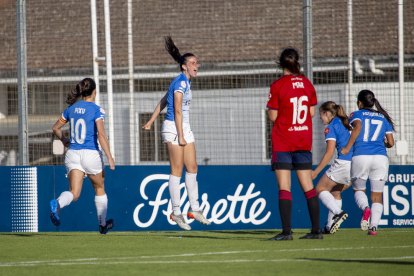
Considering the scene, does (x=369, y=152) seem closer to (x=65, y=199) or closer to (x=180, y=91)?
(x=180, y=91)

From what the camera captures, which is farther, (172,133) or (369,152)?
(369,152)

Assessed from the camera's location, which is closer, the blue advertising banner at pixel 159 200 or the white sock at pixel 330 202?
the white sock at pixel 330 202

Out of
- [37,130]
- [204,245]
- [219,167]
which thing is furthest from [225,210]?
[37,130]

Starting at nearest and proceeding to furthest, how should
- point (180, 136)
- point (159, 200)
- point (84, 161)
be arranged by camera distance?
point (180, 136) → point (84, 161) → point (159, 200)

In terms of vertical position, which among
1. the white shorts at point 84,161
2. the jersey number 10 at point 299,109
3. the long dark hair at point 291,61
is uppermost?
the long dark hair at point 291,61

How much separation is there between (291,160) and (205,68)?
7.49 metres

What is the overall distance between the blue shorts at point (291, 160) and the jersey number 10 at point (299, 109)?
340mm

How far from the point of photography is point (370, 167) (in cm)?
735

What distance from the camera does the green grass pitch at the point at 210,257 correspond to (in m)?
4.36

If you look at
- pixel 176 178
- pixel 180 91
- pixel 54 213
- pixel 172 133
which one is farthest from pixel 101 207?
pixel 180 91

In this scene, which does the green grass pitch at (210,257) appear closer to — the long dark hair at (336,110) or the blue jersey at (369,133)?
the blue jersey at (369,133)

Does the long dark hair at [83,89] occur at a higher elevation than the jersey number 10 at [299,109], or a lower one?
higher

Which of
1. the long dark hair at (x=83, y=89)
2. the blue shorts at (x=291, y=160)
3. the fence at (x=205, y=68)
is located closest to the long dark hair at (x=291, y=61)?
the blue shorts at (x=291, y=160)

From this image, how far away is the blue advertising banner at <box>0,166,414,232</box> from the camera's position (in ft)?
29.9
